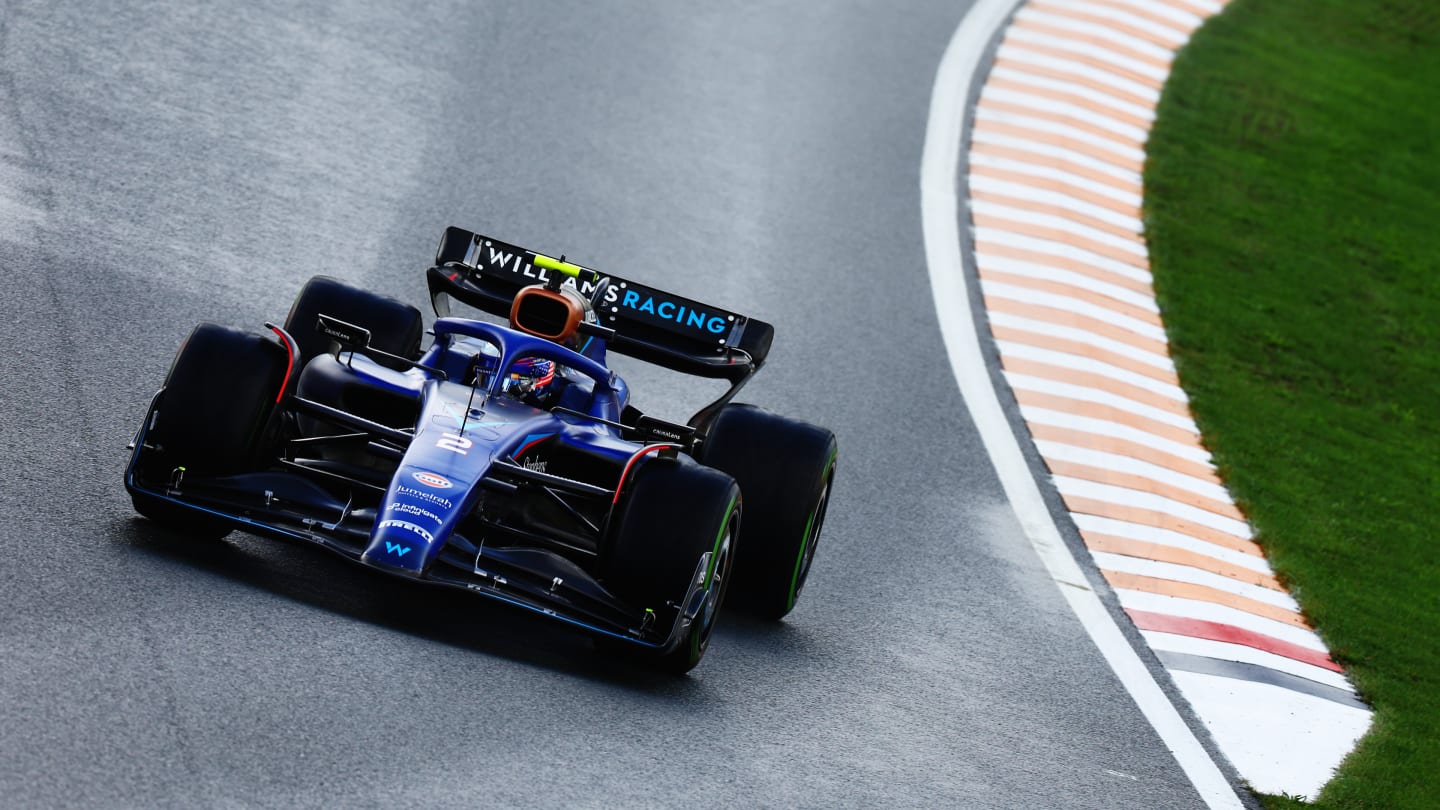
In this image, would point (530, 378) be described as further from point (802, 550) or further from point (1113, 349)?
point (1113, 349)

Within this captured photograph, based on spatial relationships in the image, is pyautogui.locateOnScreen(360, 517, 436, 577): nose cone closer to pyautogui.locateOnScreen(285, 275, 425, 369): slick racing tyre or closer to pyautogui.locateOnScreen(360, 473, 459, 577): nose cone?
pyautogui.locateOnScreen(360, 473, 459, 577): nose cone

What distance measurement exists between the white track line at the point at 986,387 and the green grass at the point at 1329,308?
1.99 ft

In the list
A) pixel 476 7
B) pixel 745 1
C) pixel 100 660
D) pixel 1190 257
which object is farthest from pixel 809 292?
pixel 100 660

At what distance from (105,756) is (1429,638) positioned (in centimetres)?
740

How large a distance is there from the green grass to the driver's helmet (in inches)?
139

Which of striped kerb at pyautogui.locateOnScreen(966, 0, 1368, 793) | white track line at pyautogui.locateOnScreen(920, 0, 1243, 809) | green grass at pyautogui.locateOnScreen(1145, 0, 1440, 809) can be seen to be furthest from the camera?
green grass at pyautogui.locateOnScreen(1145, 0, 1440, 809)

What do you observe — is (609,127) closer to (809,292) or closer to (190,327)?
(809,292)

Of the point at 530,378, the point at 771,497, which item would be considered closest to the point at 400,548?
the point at 530,378

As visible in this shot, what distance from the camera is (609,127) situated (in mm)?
14789

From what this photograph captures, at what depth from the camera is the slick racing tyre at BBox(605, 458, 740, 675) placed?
22.1 feet

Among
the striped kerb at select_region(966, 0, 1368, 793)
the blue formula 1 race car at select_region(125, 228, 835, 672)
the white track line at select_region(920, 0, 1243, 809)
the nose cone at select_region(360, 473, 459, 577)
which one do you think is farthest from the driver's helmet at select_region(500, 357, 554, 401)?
the striped kerb at select_region(966, 0, 1368, 793)

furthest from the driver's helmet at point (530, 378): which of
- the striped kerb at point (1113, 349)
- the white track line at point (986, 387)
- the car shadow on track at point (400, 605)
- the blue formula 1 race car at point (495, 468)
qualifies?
the striped kerb at point (1113, 349)

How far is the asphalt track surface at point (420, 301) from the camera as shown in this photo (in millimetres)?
5719

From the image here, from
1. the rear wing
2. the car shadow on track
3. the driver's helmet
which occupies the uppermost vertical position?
the rear wing
